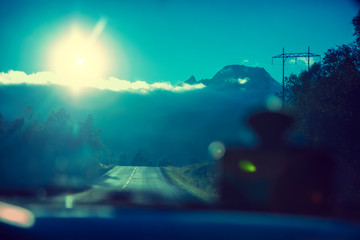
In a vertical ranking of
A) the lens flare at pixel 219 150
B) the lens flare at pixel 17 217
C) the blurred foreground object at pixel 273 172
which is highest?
the lens flare at pixel 219 150

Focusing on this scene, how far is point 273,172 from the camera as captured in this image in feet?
35.1

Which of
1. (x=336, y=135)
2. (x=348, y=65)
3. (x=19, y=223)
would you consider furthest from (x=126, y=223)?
(x=348, y=65)

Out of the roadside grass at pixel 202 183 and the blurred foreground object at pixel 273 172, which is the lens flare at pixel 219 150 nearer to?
the blurred foreground object at pixel 273 172

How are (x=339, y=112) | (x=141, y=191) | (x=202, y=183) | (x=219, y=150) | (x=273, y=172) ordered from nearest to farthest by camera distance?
(x=273, y=172) < (x=219, y=150) < (x=339, y=112) < (x=141, y=191) < (x=202, y=183)

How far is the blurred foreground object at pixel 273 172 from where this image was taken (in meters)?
9.11

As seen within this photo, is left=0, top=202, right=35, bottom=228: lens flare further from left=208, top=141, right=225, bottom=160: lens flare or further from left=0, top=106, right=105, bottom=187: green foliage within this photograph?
left=0, top=106, right=105, bottom=187: green foliage

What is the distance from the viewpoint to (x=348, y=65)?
21.9 meters

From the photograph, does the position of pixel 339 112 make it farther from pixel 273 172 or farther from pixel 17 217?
pixel 17 217

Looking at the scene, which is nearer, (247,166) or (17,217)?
(17,217)

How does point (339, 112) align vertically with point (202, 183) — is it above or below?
above

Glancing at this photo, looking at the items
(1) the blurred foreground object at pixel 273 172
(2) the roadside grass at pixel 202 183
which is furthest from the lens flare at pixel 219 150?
(2) the roadside grass at pixel 202 183

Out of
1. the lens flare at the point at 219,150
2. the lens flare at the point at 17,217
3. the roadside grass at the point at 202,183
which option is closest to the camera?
the lens flare at the point at 17,217

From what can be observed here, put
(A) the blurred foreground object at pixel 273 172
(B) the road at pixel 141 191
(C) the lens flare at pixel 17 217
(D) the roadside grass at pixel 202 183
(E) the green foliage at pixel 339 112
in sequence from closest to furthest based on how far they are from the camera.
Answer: (C) the lens flare at pixel 17 217 < (A) the blurred foreground object at pixel 273 172 < (B) the road at pixel 141 191 < (E) the green foliage at pixel 339 112 < (D) the roadside grass at pixel 202 183

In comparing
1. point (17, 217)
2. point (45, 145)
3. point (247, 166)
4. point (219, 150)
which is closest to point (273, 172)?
point (247, 166)
